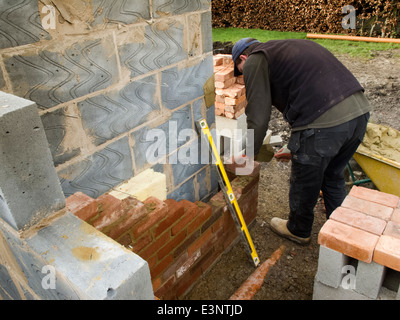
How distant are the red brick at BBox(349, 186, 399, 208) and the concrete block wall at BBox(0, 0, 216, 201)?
144cm

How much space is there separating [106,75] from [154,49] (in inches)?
17.6

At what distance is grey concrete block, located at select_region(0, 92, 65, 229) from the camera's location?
1107mm

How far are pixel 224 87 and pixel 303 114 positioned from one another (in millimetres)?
1489

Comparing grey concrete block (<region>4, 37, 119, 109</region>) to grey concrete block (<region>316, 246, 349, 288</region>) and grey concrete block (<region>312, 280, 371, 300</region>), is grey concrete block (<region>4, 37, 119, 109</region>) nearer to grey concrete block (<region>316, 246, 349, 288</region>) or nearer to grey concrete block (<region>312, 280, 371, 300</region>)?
grey concrete block (<region>316, 246, 349, 288</region>)

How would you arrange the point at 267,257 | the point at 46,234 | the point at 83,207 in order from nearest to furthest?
the point at 46,234 → the point at 83,207 → the point at 267,257

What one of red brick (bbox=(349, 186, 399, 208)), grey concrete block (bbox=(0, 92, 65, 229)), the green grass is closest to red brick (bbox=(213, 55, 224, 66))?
red brick (bbox=(349, 186, 399, 208))

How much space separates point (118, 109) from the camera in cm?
217

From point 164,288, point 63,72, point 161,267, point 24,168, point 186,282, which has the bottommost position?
point 186,282

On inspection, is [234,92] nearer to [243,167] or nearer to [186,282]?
[243,167]

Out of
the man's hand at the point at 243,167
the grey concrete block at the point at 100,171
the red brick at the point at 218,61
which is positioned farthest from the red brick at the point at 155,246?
the red brick at the point at 218,61

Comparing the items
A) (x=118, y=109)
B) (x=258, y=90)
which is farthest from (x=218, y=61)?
(x=118, y=109)

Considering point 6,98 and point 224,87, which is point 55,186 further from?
point 224,87

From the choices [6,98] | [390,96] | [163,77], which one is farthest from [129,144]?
[390,96]

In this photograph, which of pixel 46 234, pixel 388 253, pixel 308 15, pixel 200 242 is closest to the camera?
pixel 46 234
